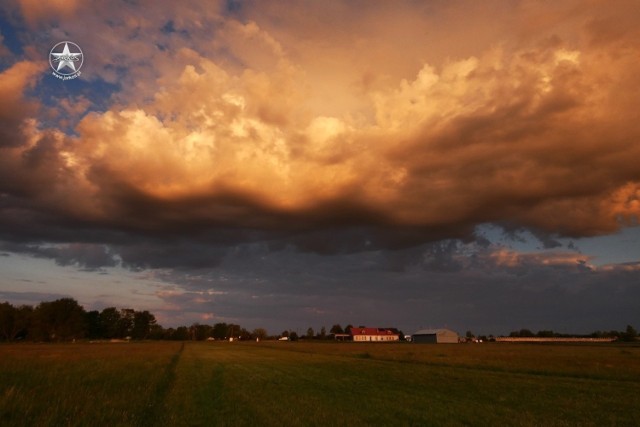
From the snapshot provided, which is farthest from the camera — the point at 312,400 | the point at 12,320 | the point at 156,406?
the point at 12,320

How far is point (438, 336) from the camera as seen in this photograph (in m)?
170

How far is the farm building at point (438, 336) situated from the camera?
558ft

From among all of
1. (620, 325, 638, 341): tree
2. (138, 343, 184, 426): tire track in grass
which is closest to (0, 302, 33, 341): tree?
(138, 343, 184, 426): tire track in grass

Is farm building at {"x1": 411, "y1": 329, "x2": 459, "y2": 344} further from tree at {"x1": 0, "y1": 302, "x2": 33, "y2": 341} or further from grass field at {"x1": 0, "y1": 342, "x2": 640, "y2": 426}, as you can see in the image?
tree at {"x1": 0, "y1": 302, "x2": 33, "y2": 341}

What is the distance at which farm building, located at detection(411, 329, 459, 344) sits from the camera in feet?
558

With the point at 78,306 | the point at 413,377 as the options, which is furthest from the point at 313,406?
the point at 78,306

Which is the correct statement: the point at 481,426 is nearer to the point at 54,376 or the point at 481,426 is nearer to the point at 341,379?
the point at 341,379

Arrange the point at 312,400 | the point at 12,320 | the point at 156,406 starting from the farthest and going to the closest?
the point at 12,320 < the point at 312,400 < the point at 156,406

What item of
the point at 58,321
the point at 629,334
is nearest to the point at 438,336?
the point at 629,334

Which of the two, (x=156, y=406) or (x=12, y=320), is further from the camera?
(x=12, y=320)

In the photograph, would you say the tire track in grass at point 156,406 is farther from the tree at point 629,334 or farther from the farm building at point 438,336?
the tree at point 629,334

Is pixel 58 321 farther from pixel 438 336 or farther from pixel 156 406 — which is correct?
pixel 156 406

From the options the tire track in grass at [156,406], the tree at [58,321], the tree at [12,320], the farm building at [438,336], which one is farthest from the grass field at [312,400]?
the tree at [12,320]

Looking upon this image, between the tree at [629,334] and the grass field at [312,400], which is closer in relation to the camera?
the grass field at [312,400]
